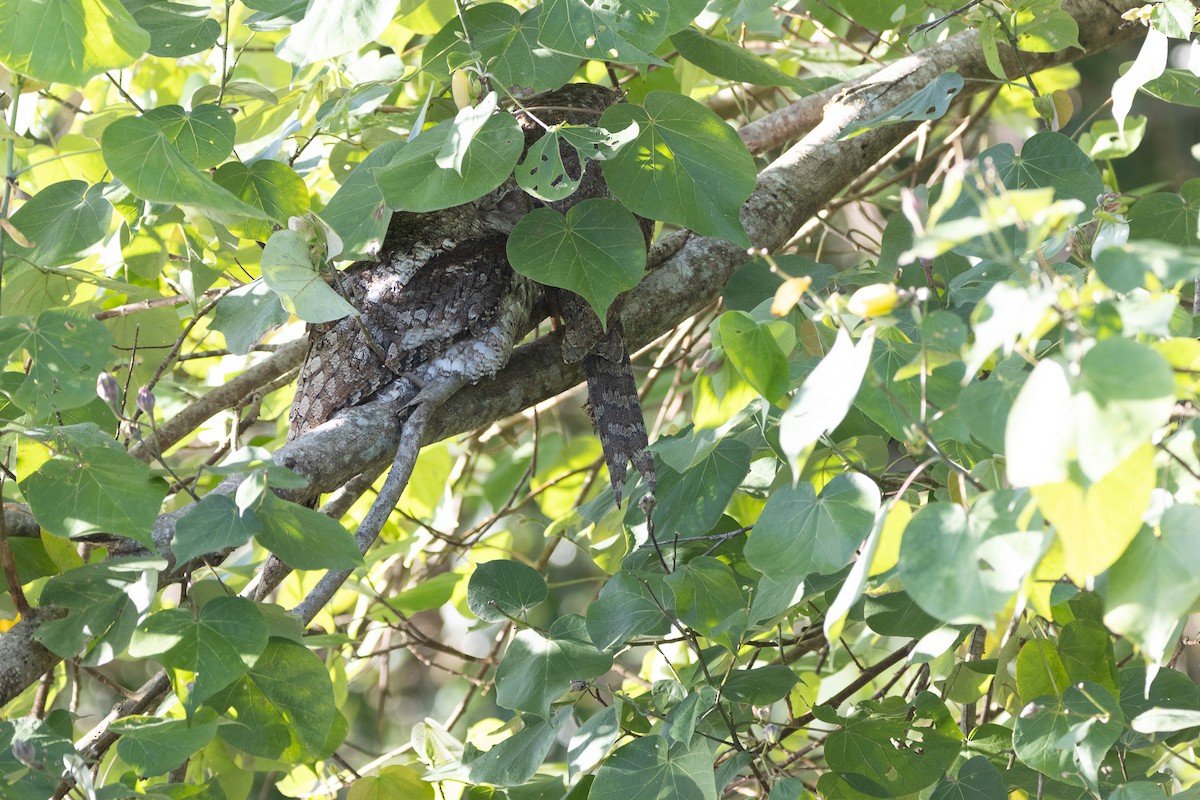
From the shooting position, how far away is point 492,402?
156 cm

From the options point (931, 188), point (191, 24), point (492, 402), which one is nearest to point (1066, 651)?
point (931, 188)

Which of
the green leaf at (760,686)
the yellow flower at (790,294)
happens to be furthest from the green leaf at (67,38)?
the green leaf at (760,686)

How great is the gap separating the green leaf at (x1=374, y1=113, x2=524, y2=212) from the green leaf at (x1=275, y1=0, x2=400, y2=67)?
133 mm

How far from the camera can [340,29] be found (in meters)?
1.11

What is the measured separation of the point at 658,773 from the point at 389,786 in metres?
0.52

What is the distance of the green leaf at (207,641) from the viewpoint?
1007 millimetres

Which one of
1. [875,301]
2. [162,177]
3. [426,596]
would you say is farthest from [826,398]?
[426,596]

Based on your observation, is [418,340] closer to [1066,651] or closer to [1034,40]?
[1066,651]

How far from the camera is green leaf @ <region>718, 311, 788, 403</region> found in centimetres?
96

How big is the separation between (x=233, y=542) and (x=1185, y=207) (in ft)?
4.60

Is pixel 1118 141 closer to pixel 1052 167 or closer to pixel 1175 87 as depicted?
pixel 1175 87

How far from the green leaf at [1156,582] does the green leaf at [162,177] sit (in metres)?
0.92

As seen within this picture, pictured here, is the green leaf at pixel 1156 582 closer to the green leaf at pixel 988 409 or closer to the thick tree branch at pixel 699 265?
the green leaf at pixel 988 409

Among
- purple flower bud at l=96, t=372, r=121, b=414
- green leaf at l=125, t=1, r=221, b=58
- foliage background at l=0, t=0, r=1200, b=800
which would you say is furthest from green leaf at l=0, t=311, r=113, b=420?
green leaf at l=125, t=1, r=221, b=58
